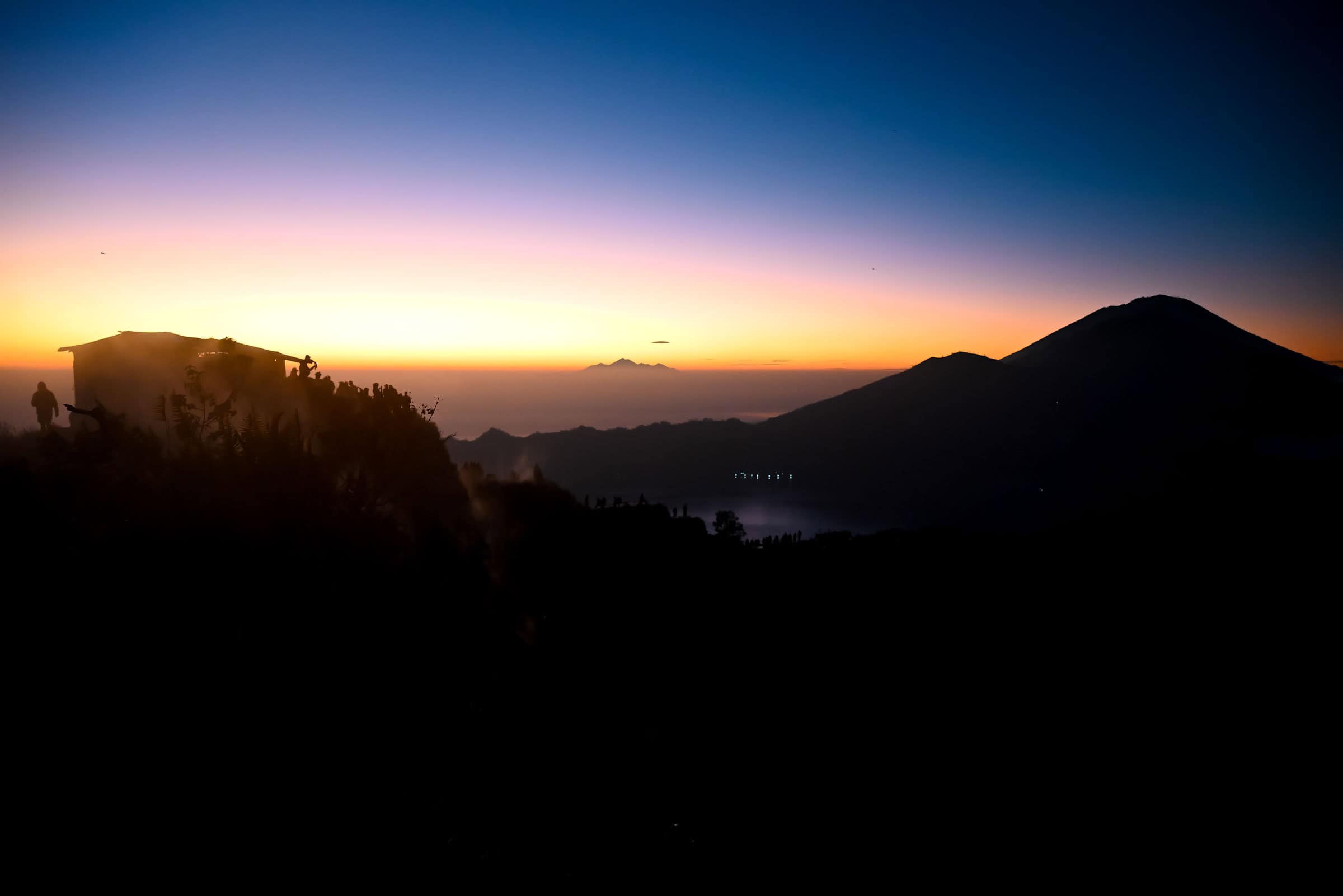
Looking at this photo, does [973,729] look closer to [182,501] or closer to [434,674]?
[434,674]

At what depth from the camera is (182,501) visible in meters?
16.4

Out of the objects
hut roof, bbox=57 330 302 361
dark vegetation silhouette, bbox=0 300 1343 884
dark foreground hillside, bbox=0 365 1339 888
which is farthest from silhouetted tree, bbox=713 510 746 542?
hut roof, bbox=57 330 302 361

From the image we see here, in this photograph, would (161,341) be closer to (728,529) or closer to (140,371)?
(140,371)

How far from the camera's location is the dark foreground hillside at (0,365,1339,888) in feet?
40.7

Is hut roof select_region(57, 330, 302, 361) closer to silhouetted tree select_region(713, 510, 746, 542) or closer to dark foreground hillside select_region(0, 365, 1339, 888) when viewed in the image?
dark foreground hillside select_region(0, 365, 1339, 888)

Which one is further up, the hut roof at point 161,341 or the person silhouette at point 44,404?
the hut roof at point 161,341

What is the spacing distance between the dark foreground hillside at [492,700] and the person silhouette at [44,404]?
123 centimetres

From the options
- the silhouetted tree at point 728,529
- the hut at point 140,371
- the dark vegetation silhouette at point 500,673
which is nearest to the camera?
the dark vegetation silhouette at point 500,673

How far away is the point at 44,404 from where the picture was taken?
22.7 m

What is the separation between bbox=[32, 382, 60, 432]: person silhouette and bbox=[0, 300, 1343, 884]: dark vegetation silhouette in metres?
1.07

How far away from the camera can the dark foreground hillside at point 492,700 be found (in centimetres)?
1241

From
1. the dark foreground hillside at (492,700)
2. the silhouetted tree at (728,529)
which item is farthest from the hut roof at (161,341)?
the silhouetted tree at (728,529)

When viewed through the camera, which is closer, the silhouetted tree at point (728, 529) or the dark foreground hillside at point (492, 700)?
the dark foreground hillside at point (492, 700)

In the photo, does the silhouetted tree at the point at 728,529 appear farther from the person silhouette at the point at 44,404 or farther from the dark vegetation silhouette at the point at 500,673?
the person silhouette at the point at 44,404
